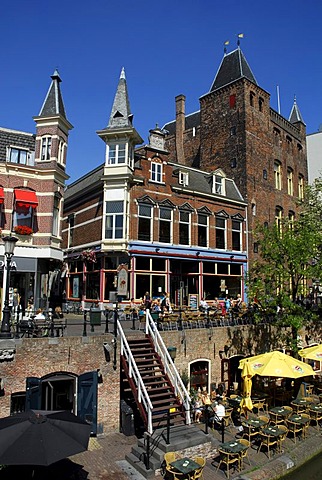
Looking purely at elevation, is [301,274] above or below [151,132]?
below

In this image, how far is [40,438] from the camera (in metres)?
7.57

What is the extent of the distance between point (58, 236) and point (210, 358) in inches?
395

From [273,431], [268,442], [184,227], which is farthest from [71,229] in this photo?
[268,442]

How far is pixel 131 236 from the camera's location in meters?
22.9

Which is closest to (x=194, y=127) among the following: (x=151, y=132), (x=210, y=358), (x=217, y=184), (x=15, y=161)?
(x=217, y=184)

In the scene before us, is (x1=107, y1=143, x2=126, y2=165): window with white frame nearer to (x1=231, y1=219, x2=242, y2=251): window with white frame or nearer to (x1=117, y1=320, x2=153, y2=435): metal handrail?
(x1=231, y1=219, x2=242, y2=251): window with white frame

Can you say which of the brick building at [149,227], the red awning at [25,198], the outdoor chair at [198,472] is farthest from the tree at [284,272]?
the red awning at [25,198]

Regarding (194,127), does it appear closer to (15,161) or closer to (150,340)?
(15,161)

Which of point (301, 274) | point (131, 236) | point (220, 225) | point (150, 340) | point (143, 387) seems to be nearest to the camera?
point (143, 387)

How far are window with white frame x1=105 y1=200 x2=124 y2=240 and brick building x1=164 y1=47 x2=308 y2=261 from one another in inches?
465

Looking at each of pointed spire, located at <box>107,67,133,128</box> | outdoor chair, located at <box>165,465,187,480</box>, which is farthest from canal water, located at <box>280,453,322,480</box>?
pointed spire, located at <box>107,67,133,128</box>

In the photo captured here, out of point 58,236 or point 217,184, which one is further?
point 217,184

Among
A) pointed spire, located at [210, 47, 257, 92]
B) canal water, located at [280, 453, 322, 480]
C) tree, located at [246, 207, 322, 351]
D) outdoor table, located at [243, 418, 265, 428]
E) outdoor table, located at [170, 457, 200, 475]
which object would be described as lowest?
canal water, located at [280, 453, 322, 480]

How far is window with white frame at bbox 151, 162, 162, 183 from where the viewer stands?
24.4 metres
